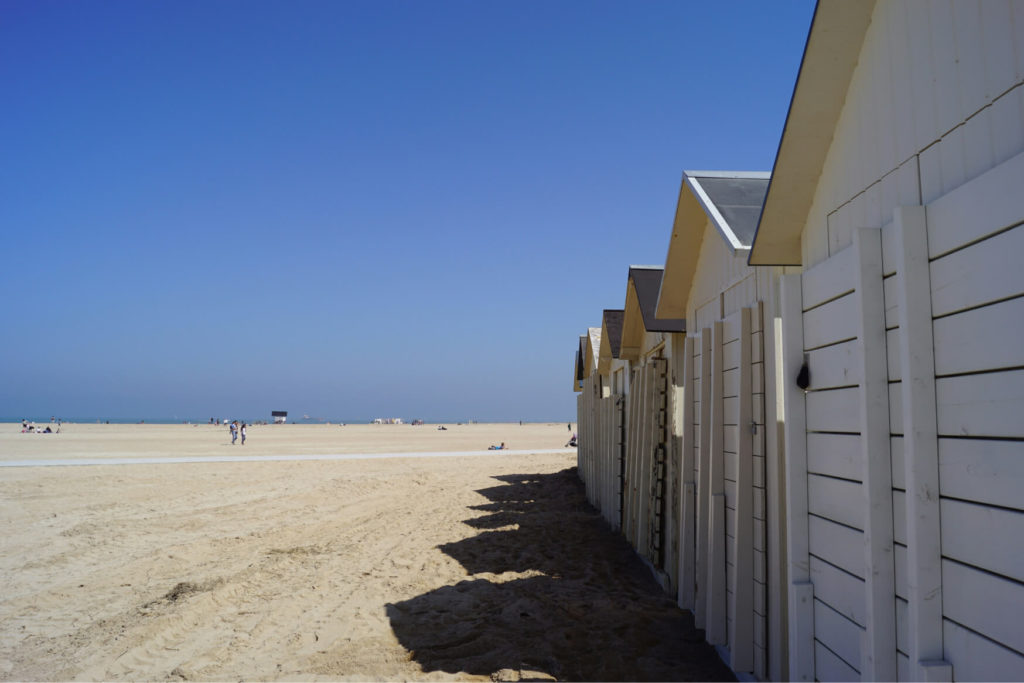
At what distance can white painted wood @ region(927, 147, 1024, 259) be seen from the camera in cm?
194

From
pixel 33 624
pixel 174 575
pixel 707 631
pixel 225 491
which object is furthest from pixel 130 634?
pixel 225 491

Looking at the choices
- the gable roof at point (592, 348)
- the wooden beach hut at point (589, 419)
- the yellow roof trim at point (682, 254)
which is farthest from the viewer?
the gable roof at point (592, 348)

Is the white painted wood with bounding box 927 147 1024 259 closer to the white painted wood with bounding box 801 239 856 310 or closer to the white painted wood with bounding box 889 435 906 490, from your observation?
the white painted wood with bounding box 801 239 856 310

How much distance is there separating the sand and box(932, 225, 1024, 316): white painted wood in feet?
11.4

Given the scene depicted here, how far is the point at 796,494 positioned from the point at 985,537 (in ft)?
4.67

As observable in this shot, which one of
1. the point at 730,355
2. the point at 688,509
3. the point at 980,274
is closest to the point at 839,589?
the point at 980,274

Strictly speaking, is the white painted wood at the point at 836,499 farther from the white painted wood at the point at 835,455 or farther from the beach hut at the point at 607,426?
the beach hut at the point at 607,426

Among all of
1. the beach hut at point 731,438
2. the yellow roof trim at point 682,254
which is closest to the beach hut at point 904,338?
the beach hut at point 731,438

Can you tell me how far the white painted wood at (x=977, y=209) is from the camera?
6.36ft

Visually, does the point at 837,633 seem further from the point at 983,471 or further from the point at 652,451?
the point at 652,451

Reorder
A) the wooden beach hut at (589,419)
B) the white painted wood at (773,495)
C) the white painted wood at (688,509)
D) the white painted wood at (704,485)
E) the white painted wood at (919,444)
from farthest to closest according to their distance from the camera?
the wooden beach hut at (589,419)
the white painted wood at (688,509)
the white painted wood at (704,485)
the white painted wood at (773,495)
the white painted wood at (919,444)

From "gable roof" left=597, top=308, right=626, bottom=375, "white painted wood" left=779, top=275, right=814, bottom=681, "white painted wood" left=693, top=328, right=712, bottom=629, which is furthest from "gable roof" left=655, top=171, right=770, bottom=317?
"gable roof" left=597, top=308, right=626, bottom=375

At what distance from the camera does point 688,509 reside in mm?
5863

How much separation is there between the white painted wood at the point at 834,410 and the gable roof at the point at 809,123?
90 centimetres
